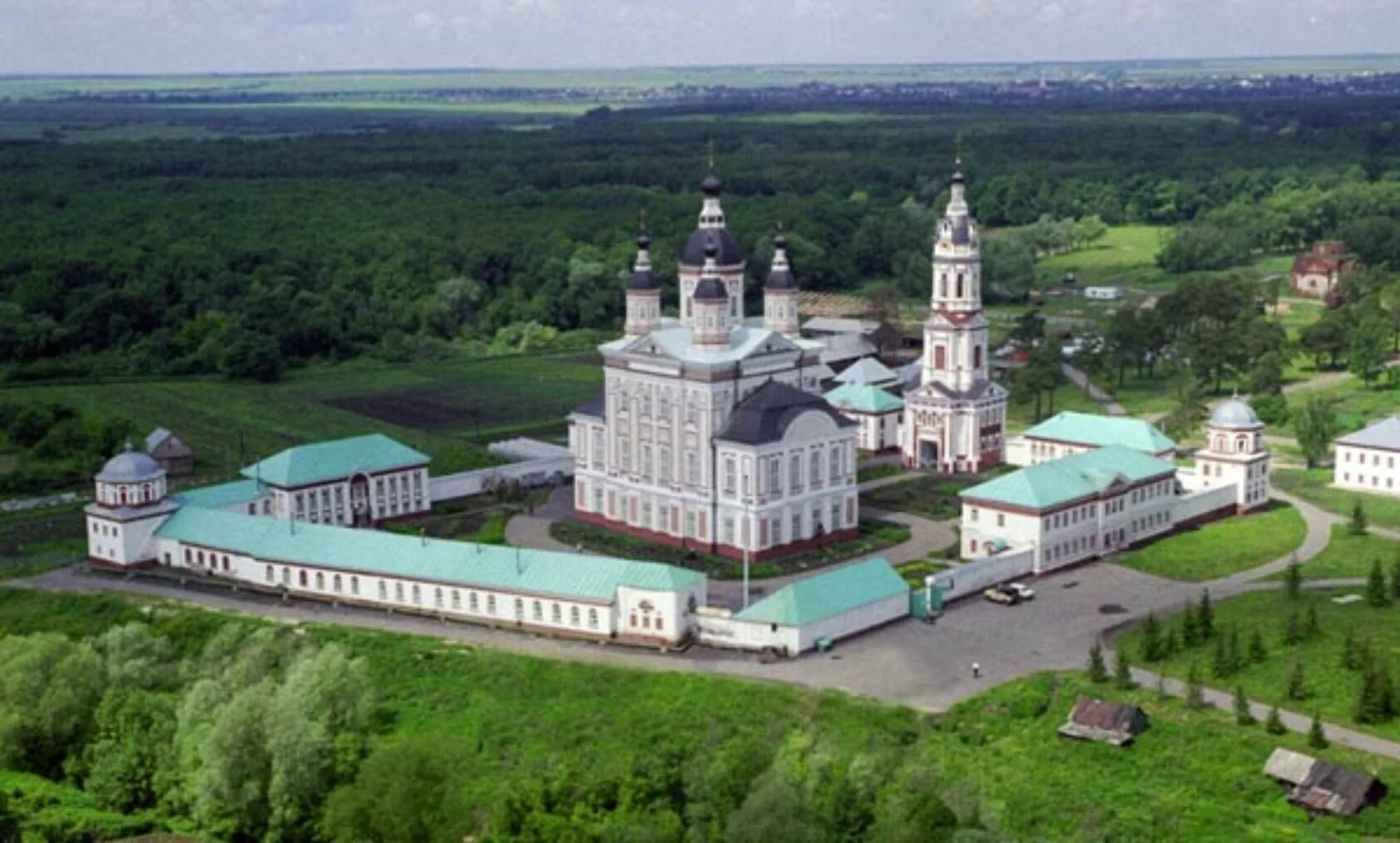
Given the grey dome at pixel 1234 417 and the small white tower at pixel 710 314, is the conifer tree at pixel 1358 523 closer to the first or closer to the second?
the grey dome at pixel 1234 417

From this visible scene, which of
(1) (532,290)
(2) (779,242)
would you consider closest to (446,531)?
(2) (779,242)

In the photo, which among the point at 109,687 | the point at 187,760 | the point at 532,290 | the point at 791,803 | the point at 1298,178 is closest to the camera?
the point at 791,803

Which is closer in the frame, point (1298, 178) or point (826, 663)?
point (826, 663)

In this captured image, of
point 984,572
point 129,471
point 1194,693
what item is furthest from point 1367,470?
point 129,471

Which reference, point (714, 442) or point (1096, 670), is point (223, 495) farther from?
point (1096, 670)

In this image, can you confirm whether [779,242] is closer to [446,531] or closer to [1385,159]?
[446,531]

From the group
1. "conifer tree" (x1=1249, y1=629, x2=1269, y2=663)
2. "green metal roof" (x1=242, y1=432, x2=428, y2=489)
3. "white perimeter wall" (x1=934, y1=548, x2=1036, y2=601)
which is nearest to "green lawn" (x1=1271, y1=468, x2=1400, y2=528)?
"white perimeter wall" (x1=934, y1=548, x2=1036, y2=601)

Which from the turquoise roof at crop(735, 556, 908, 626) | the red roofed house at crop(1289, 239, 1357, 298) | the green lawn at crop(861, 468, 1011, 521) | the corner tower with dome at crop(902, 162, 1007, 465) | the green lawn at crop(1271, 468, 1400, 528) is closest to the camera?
the turquoise roof at crop(735, 556, 908, 626)

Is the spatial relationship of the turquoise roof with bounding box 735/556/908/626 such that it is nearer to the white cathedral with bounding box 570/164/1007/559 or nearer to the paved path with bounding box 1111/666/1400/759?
the white cathedral with bounding box 570/164/1007/559
